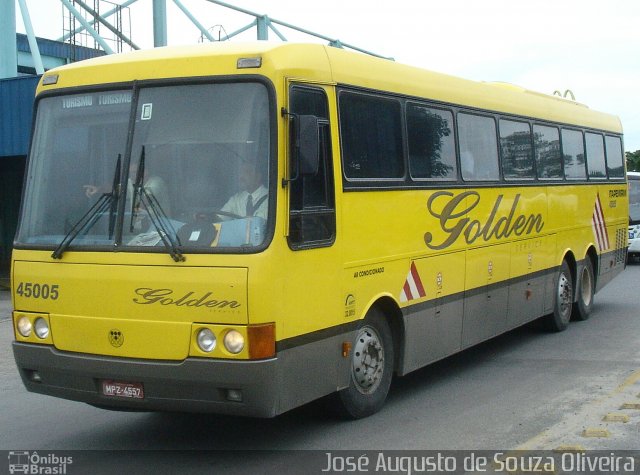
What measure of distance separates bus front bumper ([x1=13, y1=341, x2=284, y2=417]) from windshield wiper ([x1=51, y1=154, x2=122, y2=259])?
0.79 metres

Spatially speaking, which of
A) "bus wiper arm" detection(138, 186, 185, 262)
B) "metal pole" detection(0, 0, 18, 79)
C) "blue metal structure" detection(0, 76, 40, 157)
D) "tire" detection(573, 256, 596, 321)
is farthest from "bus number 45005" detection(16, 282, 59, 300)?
"metal pole" detection(0, 0, 18, 79)

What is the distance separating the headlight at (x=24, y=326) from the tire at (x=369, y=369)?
2512 mm

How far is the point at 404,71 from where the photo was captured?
8.89m

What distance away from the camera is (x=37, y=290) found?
709 cm

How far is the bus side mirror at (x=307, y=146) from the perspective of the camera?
672cm

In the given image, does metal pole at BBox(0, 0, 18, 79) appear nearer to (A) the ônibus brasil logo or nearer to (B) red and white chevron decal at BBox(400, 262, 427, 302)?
(B) red and white chevron decal at BBox(400, 262, 427, 302)

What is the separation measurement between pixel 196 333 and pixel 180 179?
3.73ft

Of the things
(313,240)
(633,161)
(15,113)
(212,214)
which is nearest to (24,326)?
→ (212,214)

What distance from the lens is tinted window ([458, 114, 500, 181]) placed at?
394 inches

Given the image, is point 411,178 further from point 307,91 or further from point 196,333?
point 196,333

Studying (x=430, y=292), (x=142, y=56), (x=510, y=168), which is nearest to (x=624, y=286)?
(x=510, y=168)

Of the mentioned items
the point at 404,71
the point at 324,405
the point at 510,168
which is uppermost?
the point at 404,71

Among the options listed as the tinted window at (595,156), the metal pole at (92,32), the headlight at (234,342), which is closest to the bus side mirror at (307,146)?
the headlight at (234,342)

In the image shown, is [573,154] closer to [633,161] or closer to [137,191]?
[137,191]
